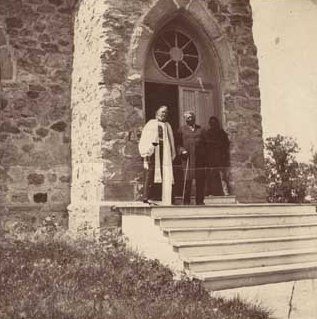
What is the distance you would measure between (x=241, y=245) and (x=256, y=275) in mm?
775

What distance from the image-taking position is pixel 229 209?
27.1ft

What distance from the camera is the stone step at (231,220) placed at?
7.45 metres

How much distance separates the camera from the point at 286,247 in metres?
7.61

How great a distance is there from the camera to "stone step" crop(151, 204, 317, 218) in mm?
7723

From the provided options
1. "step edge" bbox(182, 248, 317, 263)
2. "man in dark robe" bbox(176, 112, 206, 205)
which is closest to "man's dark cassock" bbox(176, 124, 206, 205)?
"man in dark robe" bbox(176, 112, 206, 205)

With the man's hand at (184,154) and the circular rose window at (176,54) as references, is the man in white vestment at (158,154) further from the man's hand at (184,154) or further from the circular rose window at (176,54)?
the circular rose window at (176,54)

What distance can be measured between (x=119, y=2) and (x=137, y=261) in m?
4.83

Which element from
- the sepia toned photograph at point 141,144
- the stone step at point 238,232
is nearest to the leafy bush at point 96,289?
the sepia toned photograph at point 141,144

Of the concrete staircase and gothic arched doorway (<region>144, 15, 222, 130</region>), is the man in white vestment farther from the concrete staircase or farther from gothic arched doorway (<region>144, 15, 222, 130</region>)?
gothic arched doorway (<region>144, 15, 222, 130</region>)

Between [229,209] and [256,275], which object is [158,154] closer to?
[229,209]

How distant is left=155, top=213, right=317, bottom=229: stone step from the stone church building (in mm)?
1623

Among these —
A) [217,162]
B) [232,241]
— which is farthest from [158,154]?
[232,241]

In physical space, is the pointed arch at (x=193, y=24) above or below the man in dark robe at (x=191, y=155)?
above

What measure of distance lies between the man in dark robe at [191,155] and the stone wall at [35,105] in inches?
94.4
